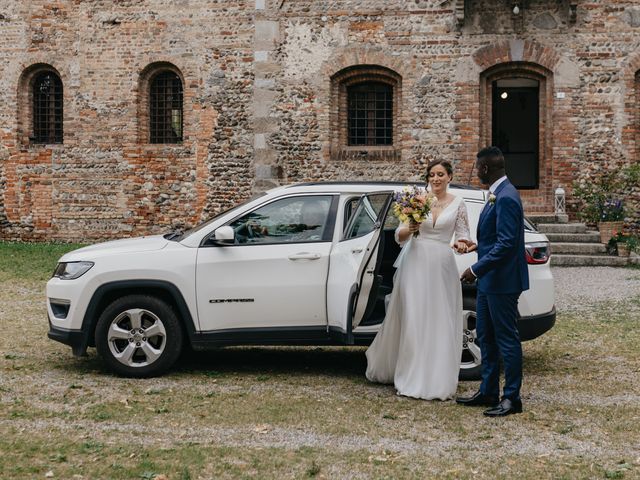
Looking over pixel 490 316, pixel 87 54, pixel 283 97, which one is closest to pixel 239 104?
pixel 283 97

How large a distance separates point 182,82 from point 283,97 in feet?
8.66

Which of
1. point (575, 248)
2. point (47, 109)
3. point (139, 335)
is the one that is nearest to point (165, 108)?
point (47, 109)

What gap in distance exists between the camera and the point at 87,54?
777 inches

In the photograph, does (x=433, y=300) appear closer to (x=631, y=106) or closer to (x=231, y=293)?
(x=231, y=293)

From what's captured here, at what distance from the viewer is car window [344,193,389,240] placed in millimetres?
7311

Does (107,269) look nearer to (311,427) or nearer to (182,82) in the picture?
(311,427)

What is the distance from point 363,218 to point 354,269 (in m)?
0.60

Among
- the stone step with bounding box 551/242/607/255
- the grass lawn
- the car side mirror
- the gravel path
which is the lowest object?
the grass lawn

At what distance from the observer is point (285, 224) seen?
746 centimetres

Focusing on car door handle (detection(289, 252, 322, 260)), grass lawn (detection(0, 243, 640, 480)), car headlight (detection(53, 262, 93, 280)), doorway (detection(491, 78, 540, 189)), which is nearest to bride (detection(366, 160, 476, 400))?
grass lawn (detection(0, 243, 640, 480))

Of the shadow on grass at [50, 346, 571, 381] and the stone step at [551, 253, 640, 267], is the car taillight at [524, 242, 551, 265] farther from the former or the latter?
the stone step at [551, 253, 640, 267]

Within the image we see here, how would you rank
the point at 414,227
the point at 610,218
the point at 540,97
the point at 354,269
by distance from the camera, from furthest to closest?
1. the point at 540,97
2. the point at 610,218
3. the point at 354,269
4. the point at 414,227

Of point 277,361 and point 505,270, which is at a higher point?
point 505,270

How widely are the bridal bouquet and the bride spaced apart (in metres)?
0.12
